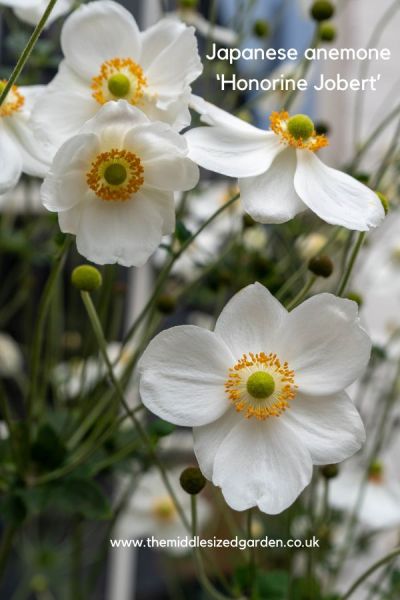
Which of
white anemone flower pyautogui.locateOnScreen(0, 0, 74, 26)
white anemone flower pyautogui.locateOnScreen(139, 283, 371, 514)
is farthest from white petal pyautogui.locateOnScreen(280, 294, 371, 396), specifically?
white anemone flower pyautogui.locateOnScreen(0, 0, 74, 26)

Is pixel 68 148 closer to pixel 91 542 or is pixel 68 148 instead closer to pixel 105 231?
pixel 105 231

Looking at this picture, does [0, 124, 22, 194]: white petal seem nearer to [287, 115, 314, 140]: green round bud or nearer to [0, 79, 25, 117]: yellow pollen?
[0, 79, 25, 117]: yellow pollen

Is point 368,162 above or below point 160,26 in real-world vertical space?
below

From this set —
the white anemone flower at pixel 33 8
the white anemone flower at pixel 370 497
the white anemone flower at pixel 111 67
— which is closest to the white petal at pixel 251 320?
the white anemone flower at pixel 111 67

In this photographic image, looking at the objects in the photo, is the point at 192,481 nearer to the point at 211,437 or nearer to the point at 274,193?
the point at 211,437

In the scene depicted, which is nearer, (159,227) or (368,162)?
(159,227)

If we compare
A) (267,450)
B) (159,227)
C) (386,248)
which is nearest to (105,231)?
(159,227)

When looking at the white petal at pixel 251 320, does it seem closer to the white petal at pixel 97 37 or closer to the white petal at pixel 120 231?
the white petal at pixel 120 231

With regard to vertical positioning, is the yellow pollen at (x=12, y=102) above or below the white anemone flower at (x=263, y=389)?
above
